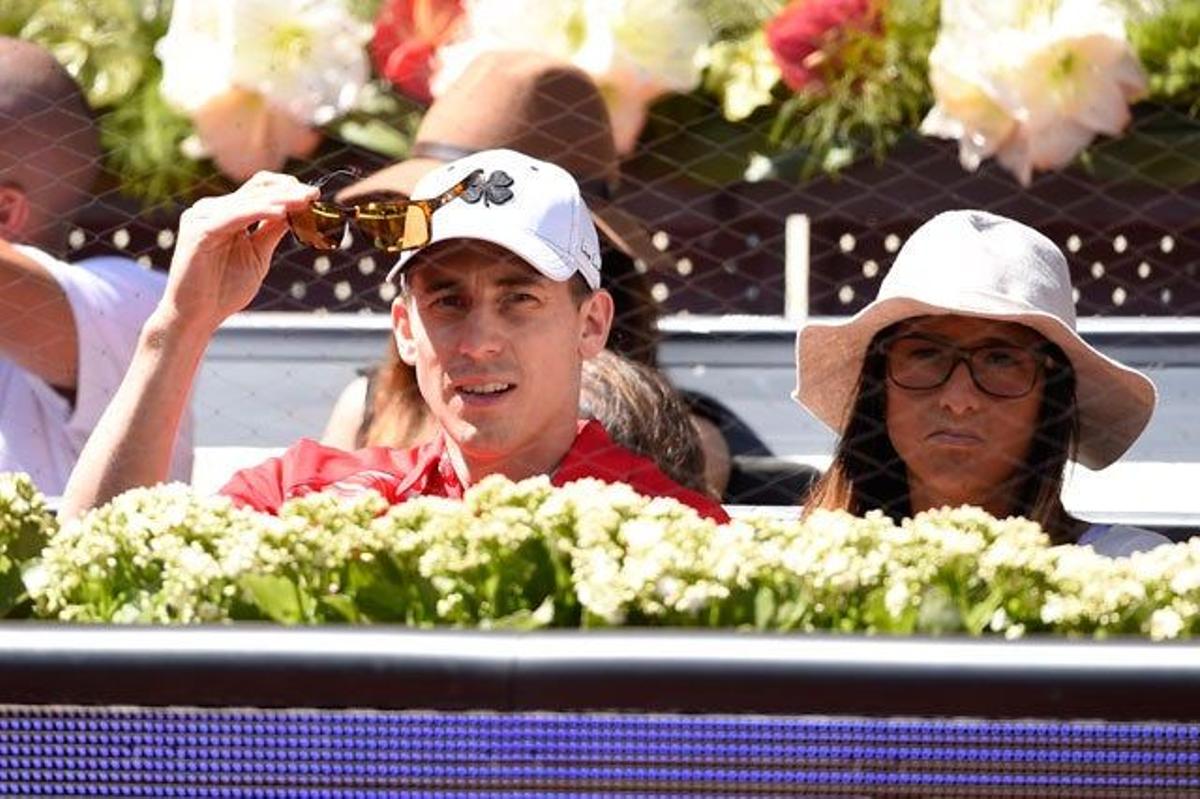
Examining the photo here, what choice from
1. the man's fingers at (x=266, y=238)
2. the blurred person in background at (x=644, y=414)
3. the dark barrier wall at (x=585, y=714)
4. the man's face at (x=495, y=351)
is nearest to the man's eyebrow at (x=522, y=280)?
the man's face at (x=495, y=351)

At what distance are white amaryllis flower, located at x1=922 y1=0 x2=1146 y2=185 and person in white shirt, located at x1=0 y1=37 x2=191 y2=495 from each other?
0.94m

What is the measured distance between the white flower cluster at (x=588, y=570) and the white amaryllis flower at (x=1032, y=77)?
3.51 feet

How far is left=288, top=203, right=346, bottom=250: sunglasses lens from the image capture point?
90.3 inches

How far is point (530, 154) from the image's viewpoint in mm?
2955

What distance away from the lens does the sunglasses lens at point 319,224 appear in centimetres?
229

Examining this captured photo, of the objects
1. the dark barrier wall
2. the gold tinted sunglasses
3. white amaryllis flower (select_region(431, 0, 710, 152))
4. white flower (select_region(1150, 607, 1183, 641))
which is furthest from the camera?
white amaryllis flower (select_region(431, 0, 710, 152))

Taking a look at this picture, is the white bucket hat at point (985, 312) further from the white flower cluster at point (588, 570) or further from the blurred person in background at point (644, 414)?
the white flower cluster at point (588, 570)

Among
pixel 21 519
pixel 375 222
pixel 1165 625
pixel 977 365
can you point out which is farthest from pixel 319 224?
pixel 1165 625

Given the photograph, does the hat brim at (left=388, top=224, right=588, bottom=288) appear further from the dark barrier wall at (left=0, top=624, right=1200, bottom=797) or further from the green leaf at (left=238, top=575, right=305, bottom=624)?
the dark barrier wall at (left=0, top=624, right=1200, bottom=797)

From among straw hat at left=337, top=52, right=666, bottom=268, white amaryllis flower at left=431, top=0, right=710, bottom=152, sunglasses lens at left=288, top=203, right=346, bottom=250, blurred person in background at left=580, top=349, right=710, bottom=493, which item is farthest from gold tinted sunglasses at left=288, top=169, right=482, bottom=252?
white amaryllis flower at left=431, top=0, right=710, bottom=152

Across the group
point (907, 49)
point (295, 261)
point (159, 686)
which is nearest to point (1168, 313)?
point (907, 49)

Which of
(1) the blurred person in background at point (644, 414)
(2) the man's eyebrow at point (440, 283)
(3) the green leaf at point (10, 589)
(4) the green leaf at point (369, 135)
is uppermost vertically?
(4) the green leaf at point (369, 135)

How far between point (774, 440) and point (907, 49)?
0.52 m

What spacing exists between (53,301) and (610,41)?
0.71 m
